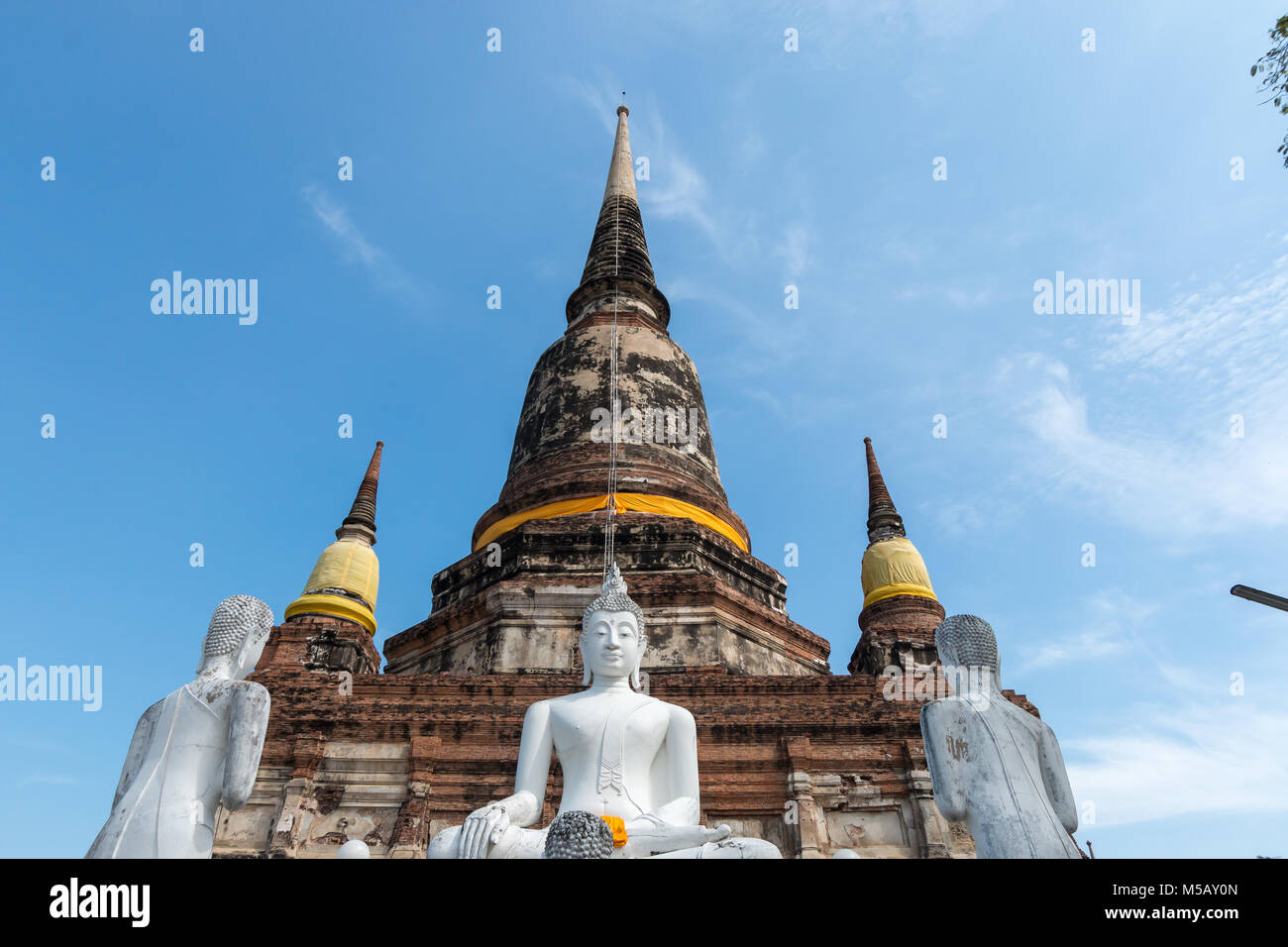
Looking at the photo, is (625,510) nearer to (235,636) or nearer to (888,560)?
(888,560)

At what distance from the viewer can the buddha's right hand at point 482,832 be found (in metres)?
4.86

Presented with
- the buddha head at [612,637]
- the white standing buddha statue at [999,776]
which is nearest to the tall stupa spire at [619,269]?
the buddha head at [612,637]

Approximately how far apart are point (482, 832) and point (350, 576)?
1256 cm

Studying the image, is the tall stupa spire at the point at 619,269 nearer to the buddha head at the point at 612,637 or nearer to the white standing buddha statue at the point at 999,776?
the buddha head at the point at 612,637

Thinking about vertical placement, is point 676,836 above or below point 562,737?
below

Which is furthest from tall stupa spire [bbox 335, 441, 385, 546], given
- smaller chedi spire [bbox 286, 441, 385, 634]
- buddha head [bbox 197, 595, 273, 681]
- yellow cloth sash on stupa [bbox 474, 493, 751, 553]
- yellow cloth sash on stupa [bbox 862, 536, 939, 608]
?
buddha head [bbox 197, 595, 273, 681]

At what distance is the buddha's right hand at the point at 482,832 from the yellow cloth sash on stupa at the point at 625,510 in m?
8.65

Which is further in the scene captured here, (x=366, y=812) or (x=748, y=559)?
(x=748, y=559)

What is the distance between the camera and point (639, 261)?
19344 mm

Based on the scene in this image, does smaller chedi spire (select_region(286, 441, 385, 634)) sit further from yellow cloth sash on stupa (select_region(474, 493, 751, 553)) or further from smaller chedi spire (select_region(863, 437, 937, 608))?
smaller chedi spire (select_region(863, 437, 937, 608))

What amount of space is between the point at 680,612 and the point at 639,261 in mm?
9437

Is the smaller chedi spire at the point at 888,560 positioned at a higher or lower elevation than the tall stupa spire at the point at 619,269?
lower
